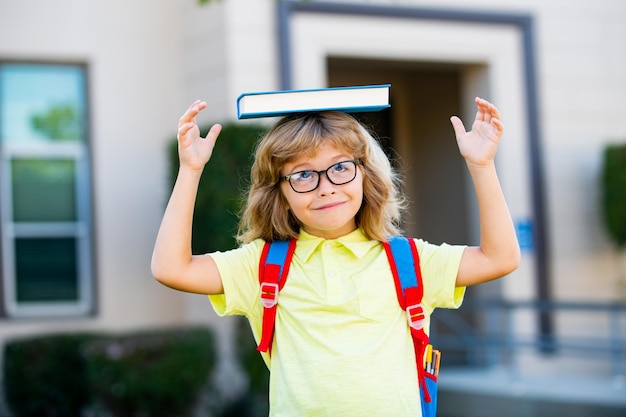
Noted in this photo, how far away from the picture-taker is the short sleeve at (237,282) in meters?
2.61

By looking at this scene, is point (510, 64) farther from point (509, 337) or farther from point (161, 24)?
point (161, 24)

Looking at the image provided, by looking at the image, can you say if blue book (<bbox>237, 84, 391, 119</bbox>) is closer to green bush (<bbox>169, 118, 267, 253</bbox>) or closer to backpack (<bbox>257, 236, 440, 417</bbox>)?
backpack (<bbox>257, 236, 440, 417</bbox>)

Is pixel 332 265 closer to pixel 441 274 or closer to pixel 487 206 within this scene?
pixel 441 274

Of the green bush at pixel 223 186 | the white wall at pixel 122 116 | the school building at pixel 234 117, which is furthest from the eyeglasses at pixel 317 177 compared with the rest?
the white wall at pixel 122 116

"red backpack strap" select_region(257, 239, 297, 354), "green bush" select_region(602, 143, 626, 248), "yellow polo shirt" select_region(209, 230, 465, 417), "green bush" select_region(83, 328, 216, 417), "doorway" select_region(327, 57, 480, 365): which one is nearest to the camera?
"yellow polo shirt" select_region(209, 230, 465, 417)

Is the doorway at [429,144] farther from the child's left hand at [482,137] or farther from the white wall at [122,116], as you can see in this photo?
the child's left hand at [482,137]

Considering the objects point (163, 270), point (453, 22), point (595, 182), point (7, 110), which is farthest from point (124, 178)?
point (163, 270)

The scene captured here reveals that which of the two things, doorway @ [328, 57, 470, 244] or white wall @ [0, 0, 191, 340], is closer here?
white wall @ [0, 0, 191, 340]

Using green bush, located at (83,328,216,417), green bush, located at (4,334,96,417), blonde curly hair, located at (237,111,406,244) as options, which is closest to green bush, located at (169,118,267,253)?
green bush, located at (83,328,216,417)

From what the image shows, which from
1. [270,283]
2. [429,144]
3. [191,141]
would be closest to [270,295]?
[270,283]

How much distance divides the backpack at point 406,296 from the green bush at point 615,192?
593cm

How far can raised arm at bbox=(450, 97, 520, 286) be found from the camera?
8.29 feet

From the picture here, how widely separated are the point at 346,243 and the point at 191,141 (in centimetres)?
50

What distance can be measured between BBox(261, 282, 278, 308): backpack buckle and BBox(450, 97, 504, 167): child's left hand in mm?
610
